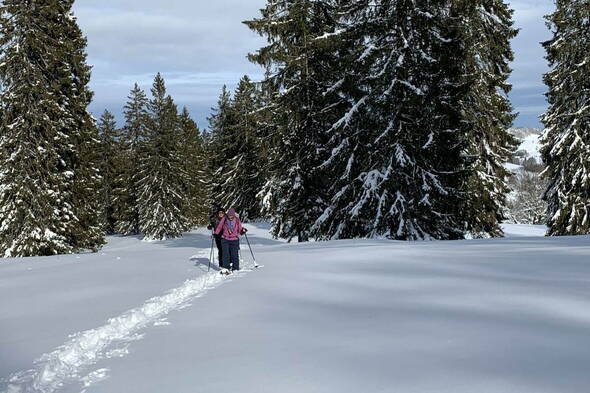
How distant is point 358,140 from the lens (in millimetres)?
17547

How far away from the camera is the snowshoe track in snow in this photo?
15.9 feet

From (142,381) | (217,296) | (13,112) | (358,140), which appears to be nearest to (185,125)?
(13,112)

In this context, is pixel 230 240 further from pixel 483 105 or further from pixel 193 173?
pixel 193 173

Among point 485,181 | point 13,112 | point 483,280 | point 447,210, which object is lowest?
point 483,280

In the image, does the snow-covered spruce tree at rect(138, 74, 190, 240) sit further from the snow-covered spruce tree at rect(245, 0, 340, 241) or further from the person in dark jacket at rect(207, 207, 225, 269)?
the person in dark jacket at rect(207, 207, 225, 269)

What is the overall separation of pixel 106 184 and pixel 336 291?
157ft

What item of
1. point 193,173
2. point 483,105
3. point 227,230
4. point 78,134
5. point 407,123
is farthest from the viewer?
point 193,173

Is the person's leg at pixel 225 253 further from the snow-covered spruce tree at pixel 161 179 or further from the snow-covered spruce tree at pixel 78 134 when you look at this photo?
the snow-covered spruce tree at pixel 161 179

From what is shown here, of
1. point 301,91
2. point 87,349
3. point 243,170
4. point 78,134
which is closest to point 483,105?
point 301,91

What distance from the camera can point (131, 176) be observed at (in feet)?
165

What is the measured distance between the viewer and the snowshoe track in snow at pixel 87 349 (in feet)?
15.9

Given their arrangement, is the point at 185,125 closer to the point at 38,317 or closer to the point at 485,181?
the point at 485,181

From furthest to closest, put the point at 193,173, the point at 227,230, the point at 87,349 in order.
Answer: the point at 193,173, the point at 227,230, the point at 87,349

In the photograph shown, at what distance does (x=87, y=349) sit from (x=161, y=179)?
130 feet
